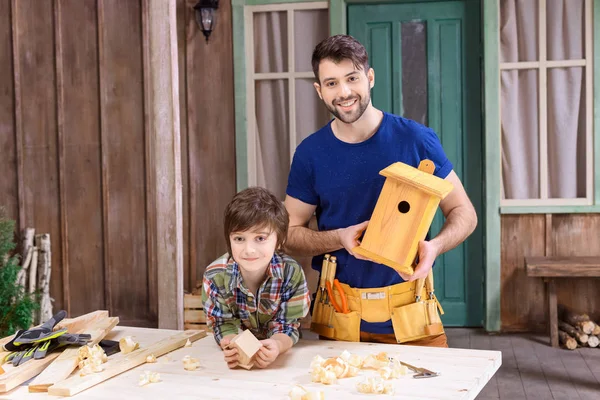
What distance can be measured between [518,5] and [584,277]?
6.81 ft

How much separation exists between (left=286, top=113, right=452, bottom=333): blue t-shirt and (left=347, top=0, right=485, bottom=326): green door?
332 centimetres

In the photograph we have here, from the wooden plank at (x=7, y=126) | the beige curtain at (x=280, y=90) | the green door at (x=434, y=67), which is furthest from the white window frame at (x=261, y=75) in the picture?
the wooden plank at (x=7, y=126)

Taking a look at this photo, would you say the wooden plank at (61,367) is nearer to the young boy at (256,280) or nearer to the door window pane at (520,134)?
the young boy at (256,280)

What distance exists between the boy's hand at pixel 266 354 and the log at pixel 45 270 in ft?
13.9

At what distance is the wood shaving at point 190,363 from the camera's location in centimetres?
190

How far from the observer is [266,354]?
1.87m

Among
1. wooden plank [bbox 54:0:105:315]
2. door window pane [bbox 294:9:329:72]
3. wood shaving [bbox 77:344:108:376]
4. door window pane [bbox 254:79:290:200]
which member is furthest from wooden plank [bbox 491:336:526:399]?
wooden plank [bbox 54:0:105:315]

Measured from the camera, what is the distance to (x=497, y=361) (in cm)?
191

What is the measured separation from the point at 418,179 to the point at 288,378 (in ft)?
2.21

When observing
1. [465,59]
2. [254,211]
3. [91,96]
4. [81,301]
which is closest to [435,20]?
[465,59]

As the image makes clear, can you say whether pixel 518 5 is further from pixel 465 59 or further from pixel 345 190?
pixel 345 190

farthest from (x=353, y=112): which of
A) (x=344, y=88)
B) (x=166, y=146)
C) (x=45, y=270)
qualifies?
(x=45, y=270)

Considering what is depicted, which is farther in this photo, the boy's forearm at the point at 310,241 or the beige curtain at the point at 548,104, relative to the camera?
the beige curtain at the point at 548,104

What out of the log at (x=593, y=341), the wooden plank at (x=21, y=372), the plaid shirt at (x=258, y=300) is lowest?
the log at (x=593, y=341)
